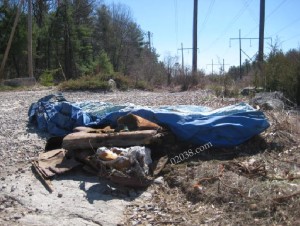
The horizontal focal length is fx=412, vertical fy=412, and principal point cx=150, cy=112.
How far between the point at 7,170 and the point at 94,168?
1.13 m

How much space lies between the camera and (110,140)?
204 inches

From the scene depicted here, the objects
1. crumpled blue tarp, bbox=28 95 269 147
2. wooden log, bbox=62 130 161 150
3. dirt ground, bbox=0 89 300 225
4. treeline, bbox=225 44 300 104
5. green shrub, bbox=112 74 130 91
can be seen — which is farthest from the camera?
green shrub, bbox=112 74 130 91

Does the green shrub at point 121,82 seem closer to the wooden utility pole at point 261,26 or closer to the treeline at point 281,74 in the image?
the treeline at point 281,74

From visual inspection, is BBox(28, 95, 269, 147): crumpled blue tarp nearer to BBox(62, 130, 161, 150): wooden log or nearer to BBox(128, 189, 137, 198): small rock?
BBox(62, 130, 161, 150): wooden log

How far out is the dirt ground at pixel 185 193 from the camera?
3764mm

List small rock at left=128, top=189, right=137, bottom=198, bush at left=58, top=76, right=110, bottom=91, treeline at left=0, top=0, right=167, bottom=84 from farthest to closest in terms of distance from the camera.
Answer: treeline at left=0, top=0, right=167, bottom=84 → bush at left=58, top=76, right=110, bottom=91 → small rock at left=128, top=189, right=137, bottom=198

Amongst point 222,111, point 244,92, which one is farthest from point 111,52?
point 222,111

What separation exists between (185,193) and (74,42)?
27.9 m

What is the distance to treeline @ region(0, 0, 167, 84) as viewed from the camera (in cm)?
2400

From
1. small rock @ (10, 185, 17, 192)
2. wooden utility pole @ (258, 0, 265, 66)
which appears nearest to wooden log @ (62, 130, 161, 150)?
small rock @ (10, 185, 17, 192)

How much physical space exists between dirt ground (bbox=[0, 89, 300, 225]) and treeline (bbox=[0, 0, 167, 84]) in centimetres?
1477

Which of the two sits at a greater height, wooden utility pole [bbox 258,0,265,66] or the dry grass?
wooden utility pole [bbox 258,0,265,66]

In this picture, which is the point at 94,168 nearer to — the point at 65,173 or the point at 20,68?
the point at 65,173

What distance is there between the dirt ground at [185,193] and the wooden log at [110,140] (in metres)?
0.34
